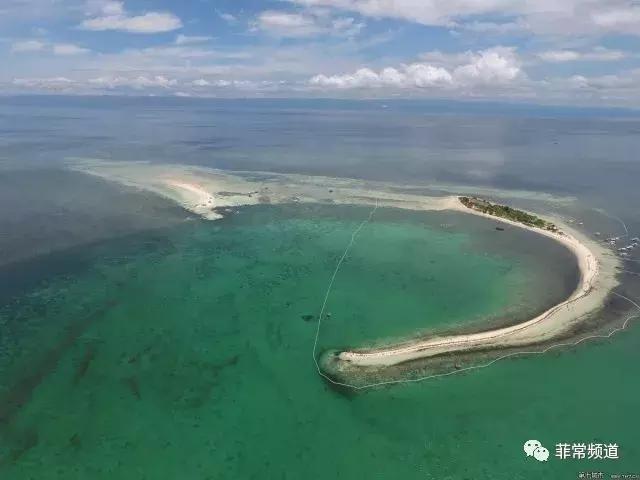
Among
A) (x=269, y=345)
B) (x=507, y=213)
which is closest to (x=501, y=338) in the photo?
(x=269, y=345)

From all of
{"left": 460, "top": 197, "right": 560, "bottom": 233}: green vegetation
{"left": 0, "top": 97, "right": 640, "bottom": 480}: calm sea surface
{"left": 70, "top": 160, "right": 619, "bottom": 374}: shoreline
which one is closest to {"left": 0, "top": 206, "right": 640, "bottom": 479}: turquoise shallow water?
{"left": 0, "top": 97, "right": 640, "bottom": 480}: calm sea surface

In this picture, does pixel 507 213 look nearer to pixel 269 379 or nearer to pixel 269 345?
pixel 269 345

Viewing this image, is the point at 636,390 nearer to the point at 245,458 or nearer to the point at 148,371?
the point at 245,458

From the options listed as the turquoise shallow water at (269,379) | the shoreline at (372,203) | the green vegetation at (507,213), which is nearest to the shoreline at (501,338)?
the shoreline at (372,203)

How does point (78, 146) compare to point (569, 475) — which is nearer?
point (569, 475)

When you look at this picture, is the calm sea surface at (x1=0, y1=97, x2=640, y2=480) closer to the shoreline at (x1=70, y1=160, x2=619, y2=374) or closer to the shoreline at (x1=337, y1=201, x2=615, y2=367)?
the shoreline at (x1=337, y1=201, x2=615, y2=367)

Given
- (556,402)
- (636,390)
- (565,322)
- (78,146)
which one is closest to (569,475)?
(556,402)

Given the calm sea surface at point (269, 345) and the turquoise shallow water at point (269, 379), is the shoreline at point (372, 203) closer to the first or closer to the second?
the calm sea surface at point (269, 345)
